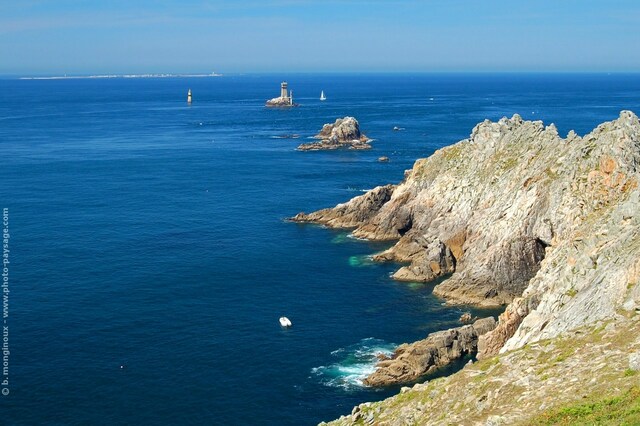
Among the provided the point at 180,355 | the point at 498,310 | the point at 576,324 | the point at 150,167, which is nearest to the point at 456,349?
the point at 498,310

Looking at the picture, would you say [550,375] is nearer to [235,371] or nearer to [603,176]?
[235,371]

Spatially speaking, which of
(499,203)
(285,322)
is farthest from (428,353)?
(499,203)

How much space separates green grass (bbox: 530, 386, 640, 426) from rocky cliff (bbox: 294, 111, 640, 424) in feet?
44.1

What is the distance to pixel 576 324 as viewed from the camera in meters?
53.6

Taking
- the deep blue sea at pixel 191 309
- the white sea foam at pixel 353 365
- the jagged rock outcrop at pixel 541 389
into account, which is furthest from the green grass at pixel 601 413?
the white sea foam at pixel 353 365

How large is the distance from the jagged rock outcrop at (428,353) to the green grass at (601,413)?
3273cm

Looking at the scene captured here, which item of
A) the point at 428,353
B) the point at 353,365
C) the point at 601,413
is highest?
the point at 601,413

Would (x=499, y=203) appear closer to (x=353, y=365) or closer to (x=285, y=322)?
(x=285, y=322)

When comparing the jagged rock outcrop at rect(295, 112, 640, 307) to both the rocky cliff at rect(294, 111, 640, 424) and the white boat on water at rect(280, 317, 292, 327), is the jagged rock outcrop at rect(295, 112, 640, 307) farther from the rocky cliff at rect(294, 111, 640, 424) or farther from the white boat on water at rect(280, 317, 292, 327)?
the white boat on water at rect(280, 317, 292, 327)

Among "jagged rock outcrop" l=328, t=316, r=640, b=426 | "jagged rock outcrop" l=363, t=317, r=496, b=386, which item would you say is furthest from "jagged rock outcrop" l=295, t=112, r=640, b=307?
"jagged rock outcrop" l=328, t=316, r=640, b=426

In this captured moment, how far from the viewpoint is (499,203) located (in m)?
99.1

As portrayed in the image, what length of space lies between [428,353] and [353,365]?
24.5ft

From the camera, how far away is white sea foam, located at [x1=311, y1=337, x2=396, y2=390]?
69312mm

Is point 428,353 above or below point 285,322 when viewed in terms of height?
above
